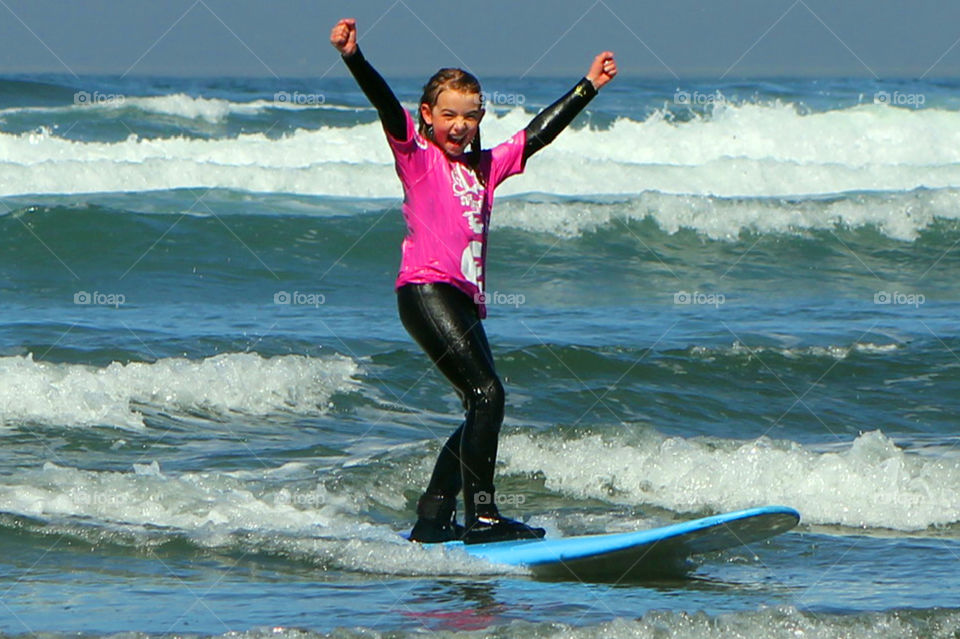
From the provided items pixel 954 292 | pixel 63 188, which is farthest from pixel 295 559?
pixel 63 188

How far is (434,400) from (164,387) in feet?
5.36

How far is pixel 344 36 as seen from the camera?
4.12 m

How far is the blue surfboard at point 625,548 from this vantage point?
4684mm

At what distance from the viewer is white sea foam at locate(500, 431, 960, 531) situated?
6078mm

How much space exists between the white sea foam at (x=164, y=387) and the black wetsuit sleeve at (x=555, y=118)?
3.35 meters

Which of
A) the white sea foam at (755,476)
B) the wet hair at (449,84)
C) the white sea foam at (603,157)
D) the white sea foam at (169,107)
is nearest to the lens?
the wet hair at (449,84)

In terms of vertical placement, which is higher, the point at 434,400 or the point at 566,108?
the point at 566,108

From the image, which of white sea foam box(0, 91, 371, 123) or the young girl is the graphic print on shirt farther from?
white sea foam box(0, 91, 371, 123)

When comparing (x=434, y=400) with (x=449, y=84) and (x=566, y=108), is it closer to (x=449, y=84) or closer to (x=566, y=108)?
(x=566, y=108)

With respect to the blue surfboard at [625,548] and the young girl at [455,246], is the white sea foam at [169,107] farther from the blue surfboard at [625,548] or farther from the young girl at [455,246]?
the blue surfboard at [625,548]

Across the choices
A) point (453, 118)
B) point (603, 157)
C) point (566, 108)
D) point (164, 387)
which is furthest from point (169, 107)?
point (453, 118)

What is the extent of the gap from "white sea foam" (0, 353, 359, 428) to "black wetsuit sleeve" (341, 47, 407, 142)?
3499 mm

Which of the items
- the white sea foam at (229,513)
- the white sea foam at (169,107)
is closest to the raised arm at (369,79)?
the white sea foam at (229,513)

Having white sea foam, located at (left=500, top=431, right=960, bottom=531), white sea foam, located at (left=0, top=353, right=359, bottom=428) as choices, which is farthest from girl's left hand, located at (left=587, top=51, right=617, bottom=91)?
white sea foam, located at (left=0, top=353, right=359, bottom=428)
